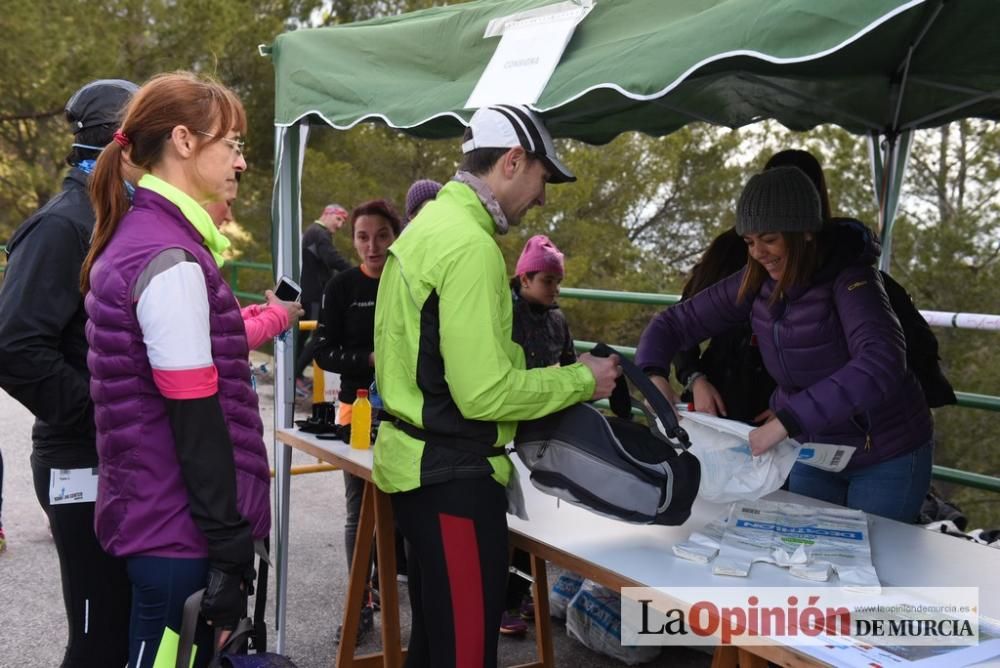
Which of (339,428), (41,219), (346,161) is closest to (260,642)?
(41,219)

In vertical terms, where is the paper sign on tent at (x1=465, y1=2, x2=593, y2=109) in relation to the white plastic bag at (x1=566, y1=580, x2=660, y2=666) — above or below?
above

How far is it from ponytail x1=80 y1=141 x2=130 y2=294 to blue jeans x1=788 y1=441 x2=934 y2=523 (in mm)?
2160

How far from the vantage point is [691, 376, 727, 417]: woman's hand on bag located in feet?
11.5

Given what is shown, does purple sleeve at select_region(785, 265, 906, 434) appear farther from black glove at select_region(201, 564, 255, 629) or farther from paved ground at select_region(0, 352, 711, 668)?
paved ground at select_region(0, 352, 711, 668)

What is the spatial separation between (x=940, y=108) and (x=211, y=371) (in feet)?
11.6

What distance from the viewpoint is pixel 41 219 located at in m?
2.32

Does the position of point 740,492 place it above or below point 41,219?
below

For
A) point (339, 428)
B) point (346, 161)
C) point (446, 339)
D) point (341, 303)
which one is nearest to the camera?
point (446, 339)

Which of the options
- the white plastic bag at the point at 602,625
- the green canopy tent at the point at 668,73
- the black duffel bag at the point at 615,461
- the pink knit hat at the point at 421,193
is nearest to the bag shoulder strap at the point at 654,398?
the black duffel bag at the point at 615,461

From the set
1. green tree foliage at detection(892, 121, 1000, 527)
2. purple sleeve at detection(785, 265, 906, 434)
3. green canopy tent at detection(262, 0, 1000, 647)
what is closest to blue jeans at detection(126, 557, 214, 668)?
purple sleeve at detection(785, 265, 906, 434)

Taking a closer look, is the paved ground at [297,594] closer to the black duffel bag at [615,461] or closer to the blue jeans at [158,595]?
the black duffel bag at [615,461]

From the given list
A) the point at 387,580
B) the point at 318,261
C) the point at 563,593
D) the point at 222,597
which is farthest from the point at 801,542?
the point at 318,261

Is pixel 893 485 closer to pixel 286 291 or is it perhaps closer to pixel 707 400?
pixel 707 400

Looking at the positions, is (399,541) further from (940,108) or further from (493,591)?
(940,108)
